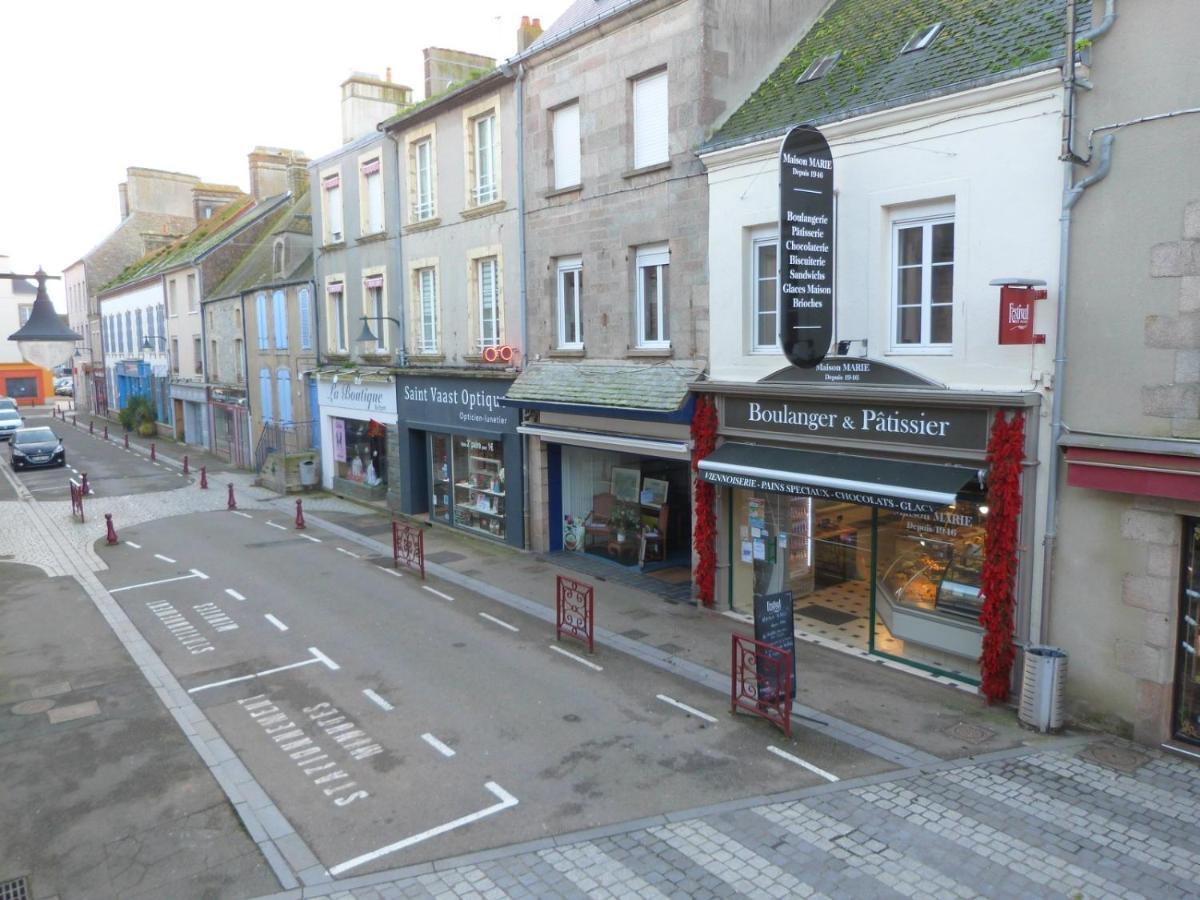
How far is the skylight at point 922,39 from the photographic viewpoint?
37.5ft

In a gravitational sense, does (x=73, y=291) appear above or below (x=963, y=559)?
above

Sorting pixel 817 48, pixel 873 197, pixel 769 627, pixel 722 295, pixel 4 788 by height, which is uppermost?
pixel 817 48

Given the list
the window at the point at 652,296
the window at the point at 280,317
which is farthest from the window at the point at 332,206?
the window at the point at 652,296

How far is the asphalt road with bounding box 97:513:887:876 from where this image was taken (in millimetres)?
7727

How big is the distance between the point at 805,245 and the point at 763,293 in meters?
1.99

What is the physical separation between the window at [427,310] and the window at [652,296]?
711 cm

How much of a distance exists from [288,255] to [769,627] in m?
23.6

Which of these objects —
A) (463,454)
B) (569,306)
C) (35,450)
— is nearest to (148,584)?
(463,454)

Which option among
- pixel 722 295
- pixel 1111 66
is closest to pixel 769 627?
pixel 722 295

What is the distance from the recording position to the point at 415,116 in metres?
19.8

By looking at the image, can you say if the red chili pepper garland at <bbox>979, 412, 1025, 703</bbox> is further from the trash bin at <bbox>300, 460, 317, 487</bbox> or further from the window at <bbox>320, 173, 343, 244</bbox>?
the trash bin at <bbox>300, 460, 317, 487</bbox>

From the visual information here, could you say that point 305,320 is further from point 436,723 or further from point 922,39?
point 922,39

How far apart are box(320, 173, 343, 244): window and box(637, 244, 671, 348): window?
1243 cm

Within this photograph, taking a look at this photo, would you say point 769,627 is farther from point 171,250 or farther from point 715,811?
point 171,250
